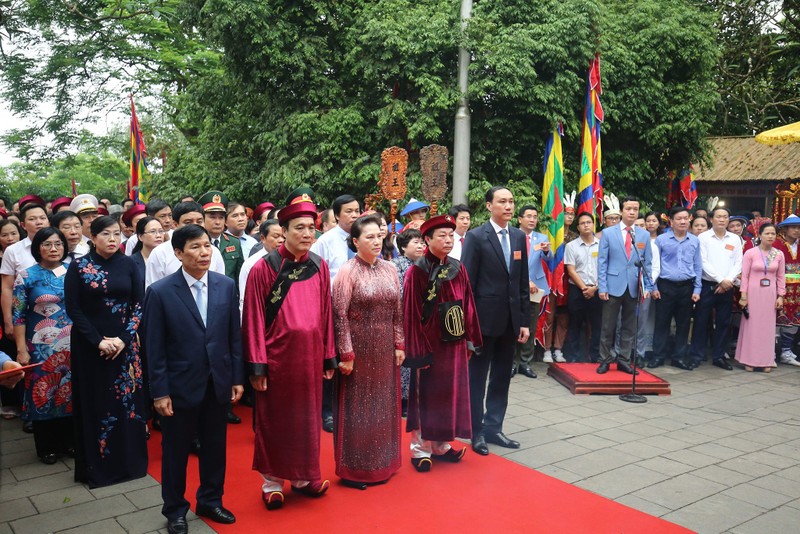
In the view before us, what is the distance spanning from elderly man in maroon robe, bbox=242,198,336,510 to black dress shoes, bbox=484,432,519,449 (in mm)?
1710

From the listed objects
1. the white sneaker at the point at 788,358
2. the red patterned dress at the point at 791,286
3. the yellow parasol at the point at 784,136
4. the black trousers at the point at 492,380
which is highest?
the yellow parasol at the point at 784,136

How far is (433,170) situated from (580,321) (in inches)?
104

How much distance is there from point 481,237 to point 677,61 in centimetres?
818

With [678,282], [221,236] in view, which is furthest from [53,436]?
[678,282]

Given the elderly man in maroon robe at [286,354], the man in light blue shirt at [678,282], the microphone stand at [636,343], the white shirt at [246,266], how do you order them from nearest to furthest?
1. the elderly man in maroon robe at [286,354]
2. the white shirt at [246,266]
3. the microphone stand at [636,343]
4. the man in light blue shirt at [678,282]

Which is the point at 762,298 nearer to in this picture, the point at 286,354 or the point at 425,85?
the point at 425,85

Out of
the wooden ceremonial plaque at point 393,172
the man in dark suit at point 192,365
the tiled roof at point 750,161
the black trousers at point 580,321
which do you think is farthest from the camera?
the tiled roof at point 750,161

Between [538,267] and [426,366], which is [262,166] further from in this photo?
[426,366]

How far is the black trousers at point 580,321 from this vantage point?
795 centimetres

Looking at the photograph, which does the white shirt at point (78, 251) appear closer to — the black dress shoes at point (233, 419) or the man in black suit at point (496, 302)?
the black dress shoes at point (233, 419)

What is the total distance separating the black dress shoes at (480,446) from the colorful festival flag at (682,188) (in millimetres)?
9291

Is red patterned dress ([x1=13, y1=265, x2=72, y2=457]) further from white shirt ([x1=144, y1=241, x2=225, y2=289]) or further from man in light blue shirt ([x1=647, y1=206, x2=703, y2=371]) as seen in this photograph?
man in light blue shirt ([x1=647, y1=206, x2=703, y2=371])

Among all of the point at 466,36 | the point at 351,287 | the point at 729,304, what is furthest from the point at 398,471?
the point at 466,36

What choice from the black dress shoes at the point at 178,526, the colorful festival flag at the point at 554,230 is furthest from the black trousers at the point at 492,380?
the colorful festival flag at the point at 554,230
